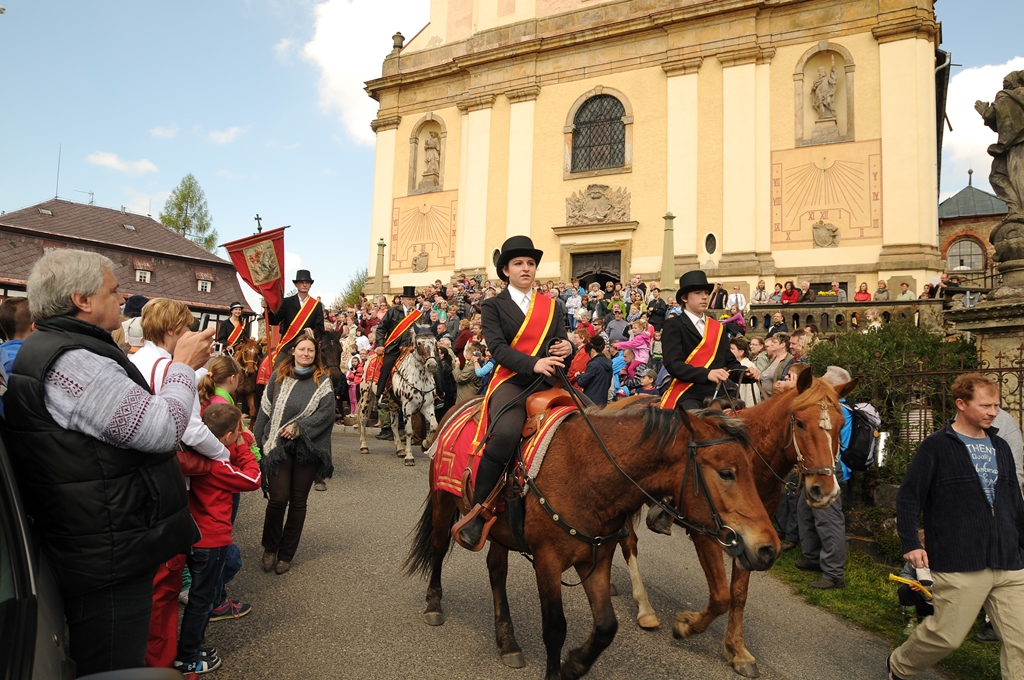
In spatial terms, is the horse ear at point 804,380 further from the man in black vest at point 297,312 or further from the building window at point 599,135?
the building window at point 599,135

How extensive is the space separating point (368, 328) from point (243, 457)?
705 inches

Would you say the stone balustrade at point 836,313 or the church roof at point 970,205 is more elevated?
the church roof at point 970,205

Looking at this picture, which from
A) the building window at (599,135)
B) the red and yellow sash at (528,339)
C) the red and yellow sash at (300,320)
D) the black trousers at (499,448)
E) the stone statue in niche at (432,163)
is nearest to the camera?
the black trousers at (499,448)

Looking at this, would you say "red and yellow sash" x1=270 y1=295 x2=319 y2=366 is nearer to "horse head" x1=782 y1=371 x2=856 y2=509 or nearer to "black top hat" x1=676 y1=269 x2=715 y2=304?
"black top hat" x1=676 y1=269 x2=715 y2=304

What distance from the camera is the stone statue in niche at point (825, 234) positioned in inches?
871

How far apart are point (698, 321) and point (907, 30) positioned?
69.3 ft

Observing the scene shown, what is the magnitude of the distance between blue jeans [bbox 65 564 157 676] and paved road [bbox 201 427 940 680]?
1.91 metres

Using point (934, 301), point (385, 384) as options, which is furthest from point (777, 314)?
point (385, 384)

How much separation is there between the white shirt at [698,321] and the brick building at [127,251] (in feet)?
124

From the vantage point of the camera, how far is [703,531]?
3.71 m

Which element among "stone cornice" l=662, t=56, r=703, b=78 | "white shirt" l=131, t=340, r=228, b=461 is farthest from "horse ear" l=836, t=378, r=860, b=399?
"stone cornice" l=662, t=56, r=703, b=78

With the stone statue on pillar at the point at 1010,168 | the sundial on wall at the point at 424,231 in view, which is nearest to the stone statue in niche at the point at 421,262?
the sundial on wall at the point at 424,231

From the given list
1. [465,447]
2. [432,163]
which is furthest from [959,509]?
[432,163]

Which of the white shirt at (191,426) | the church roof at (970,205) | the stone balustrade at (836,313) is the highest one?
the church roof at (970,205)
